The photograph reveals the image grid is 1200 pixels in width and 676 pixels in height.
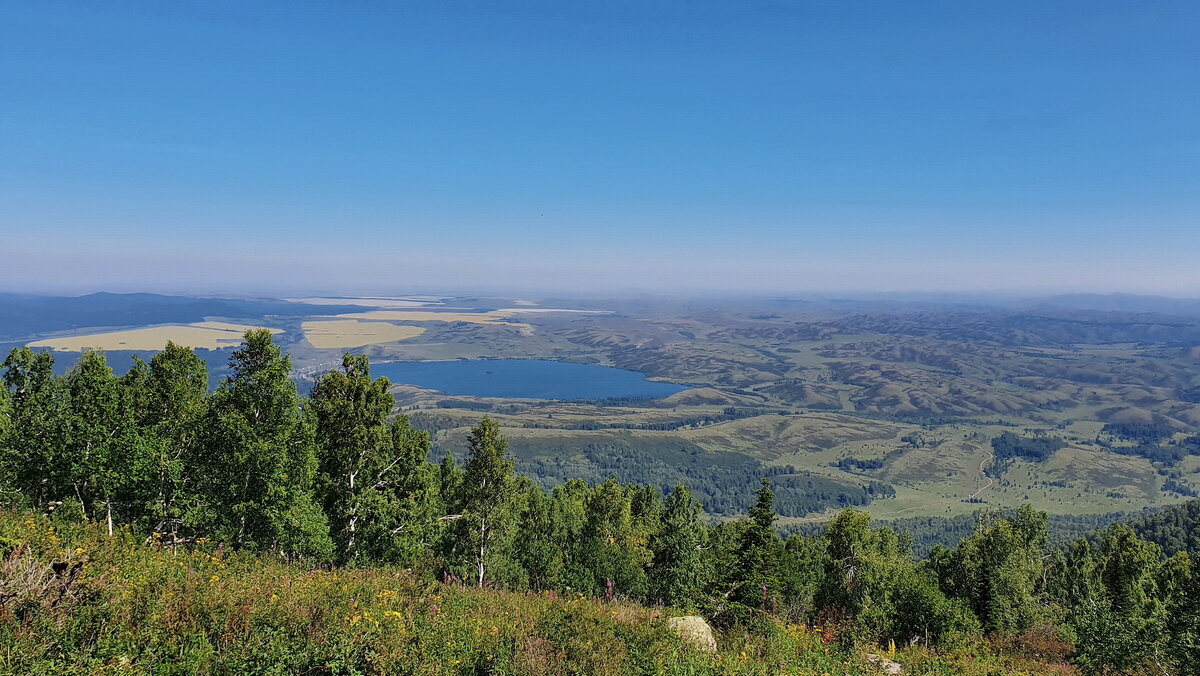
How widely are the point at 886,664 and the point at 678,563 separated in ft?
48.7

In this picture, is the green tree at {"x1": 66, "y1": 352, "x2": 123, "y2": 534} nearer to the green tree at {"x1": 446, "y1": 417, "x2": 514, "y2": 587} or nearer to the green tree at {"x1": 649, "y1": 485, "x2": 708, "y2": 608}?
the green tree at {"x1": 446, "y1": 417, "x2": 514, "y2": 587}

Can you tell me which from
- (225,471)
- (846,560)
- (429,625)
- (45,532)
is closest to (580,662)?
(429,625)

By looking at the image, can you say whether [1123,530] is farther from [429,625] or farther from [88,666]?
[88,666]

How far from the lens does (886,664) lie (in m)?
14.1

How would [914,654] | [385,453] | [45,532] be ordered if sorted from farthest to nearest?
[385,453] → [914,654] → [45,532]

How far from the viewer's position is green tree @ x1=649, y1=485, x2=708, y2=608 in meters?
26.6

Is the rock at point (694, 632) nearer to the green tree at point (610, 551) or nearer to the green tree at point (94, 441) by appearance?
the green tree at point (610, 551)

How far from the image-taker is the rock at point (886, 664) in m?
13.4

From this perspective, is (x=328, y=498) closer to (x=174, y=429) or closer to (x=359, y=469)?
(x=359, y=469)

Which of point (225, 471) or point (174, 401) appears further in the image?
point (174, 401)

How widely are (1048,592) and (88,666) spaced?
6913 centimetres

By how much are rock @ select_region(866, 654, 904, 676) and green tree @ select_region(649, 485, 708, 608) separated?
10.5 metres

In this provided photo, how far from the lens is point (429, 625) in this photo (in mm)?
9906

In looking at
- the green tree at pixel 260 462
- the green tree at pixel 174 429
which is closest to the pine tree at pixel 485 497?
the green tree at pixel 260 462
